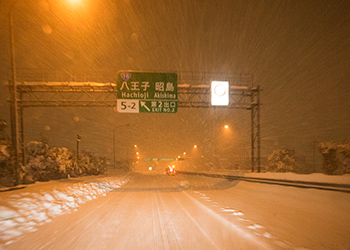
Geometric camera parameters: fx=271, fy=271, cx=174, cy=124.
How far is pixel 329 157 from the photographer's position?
41531mm

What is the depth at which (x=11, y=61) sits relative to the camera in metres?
16.5

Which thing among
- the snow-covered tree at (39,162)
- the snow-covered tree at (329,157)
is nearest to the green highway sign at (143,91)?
the snow-covered tree at (39,162)

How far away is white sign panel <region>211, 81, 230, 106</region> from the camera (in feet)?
74.9

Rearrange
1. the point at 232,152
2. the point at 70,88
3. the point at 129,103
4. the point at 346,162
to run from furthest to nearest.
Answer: the point at 232,152
the point at 346,162
the point at 70,88
the point at 129,103

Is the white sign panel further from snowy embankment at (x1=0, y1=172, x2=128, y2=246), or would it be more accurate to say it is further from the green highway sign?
snowy embankment at (x1=0, y1=172, x2=128, y2=246)

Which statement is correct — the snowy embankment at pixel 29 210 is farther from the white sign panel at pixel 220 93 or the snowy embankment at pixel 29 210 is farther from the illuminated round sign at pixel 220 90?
the illuminated round sign at pixel 220 90

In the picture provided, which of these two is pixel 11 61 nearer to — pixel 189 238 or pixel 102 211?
pixel 102 211

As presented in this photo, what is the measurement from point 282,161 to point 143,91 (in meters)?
36.3

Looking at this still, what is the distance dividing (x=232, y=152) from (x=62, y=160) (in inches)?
2099

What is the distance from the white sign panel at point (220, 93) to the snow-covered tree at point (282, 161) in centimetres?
3036

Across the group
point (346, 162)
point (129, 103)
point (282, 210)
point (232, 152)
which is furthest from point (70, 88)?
point (232, 152)

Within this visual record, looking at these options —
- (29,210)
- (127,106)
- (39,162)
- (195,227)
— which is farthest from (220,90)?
(39,162)

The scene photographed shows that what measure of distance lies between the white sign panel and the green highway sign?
368 centimetres

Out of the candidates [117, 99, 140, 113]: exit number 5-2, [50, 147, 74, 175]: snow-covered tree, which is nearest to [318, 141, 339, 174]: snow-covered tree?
[117, 99, 140, 113]: exit number 5-2
